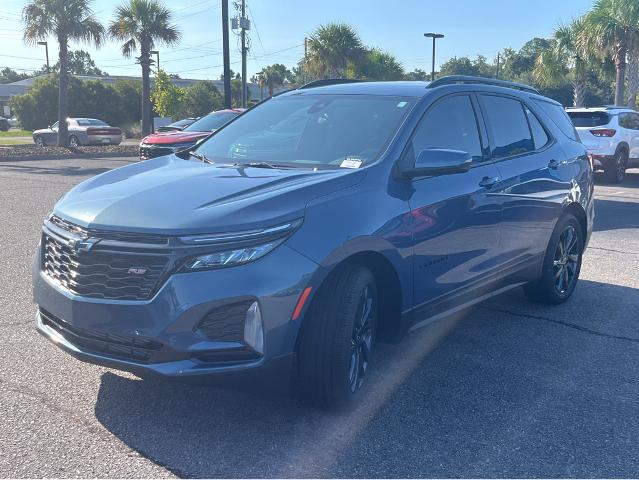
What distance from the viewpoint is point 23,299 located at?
6164 millimetres

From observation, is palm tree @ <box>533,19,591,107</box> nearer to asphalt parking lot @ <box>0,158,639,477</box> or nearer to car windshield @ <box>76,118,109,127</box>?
car windshield @ <box>76,118,109,127</box>

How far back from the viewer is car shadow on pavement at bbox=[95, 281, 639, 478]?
3.54 meters

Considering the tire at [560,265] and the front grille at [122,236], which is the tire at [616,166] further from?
the front grille at [122,236]

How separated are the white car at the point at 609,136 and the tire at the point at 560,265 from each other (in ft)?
34.7

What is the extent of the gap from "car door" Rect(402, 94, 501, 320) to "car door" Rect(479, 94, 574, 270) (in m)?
0.18

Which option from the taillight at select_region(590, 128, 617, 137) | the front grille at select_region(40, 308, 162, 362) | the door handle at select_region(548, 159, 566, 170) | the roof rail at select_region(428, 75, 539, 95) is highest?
the roof rail at select_region(428, 75, 539, 95)

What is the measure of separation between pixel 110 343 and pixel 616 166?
15360mm

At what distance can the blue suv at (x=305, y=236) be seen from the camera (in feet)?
11.4

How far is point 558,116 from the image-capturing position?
6.66m

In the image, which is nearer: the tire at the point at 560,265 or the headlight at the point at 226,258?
the headlight at the point at 226,258

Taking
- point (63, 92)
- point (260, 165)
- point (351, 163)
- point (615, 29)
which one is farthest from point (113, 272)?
point (63, 92)

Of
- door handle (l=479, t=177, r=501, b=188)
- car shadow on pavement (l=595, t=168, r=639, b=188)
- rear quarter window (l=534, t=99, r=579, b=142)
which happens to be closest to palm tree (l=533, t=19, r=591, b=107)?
car shadow on pavement (l=595, t=168, r=639, b=188)

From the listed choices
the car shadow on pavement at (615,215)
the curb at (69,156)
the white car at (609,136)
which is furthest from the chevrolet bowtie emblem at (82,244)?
the curb at (69,156)

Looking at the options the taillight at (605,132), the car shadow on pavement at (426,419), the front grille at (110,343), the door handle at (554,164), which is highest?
the taillight at (605,132)
